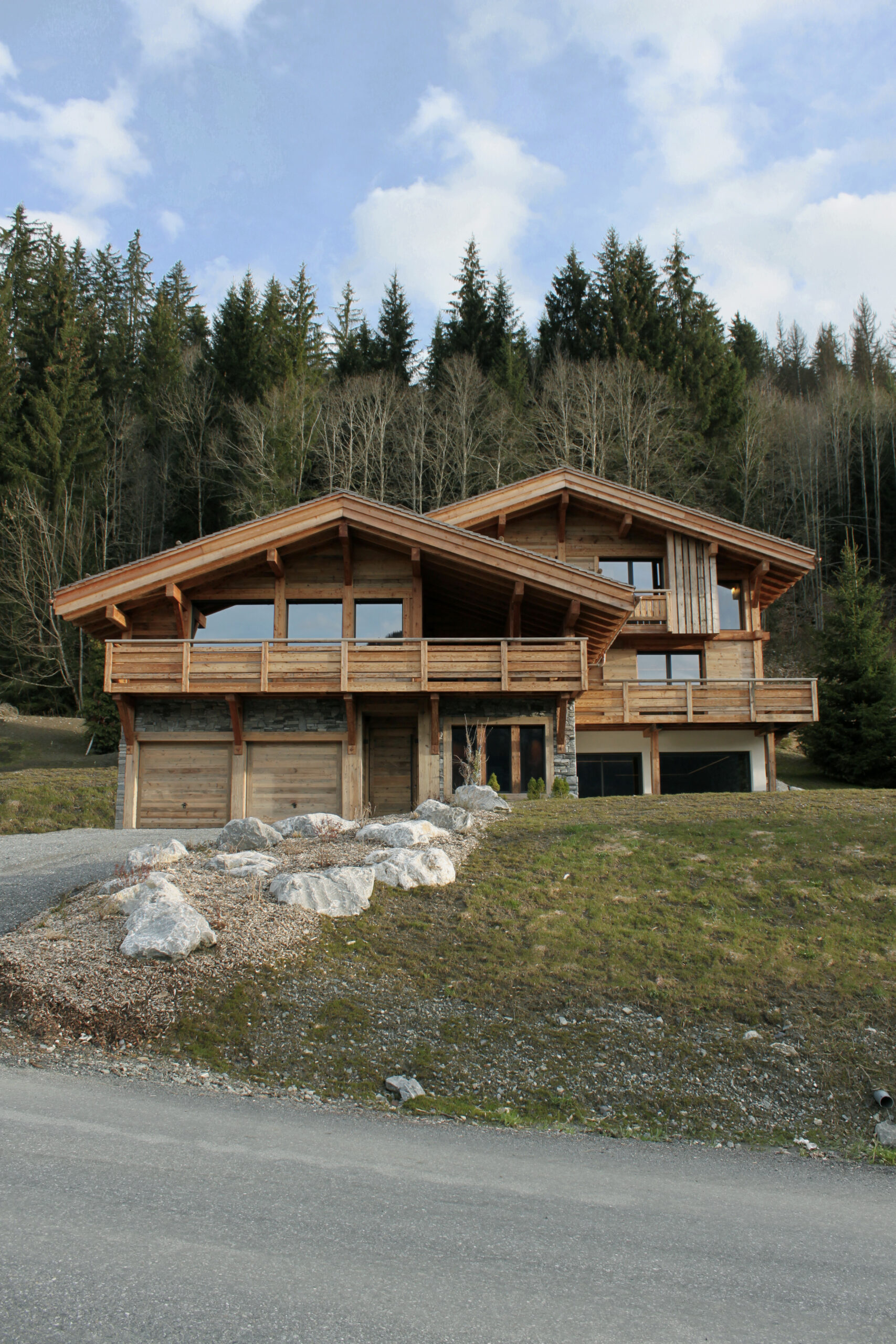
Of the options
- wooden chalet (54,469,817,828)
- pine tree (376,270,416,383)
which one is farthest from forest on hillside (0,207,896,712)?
wooden chalet (54,469,817,828)

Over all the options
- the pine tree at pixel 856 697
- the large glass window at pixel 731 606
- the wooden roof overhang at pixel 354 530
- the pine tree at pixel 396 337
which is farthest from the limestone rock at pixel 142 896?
the pine tree at pixel 396 337

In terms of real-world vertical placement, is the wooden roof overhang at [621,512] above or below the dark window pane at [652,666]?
above

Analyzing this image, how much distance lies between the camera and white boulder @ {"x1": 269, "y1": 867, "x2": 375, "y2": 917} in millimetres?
9336

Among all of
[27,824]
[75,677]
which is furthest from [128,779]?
[75,677]

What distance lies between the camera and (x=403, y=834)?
11508 mm

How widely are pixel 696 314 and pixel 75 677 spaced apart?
39.2 metres

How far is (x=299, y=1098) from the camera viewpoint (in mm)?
6332

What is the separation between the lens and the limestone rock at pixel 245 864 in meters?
10.1

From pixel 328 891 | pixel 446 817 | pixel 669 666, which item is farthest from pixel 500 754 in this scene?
pixel 328 891

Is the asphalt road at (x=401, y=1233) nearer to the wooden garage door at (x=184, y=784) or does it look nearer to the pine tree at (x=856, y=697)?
the wooden garage door at (x=184, y=784)

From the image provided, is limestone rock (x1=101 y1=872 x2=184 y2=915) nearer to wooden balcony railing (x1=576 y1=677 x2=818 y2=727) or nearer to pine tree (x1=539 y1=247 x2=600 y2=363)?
wooden balcony railing (x1=576 y1=677 x2=818 y2=727)

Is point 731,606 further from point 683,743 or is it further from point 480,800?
point 480,800

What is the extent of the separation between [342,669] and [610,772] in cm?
1053

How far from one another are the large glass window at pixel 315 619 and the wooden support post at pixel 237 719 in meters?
2.35
